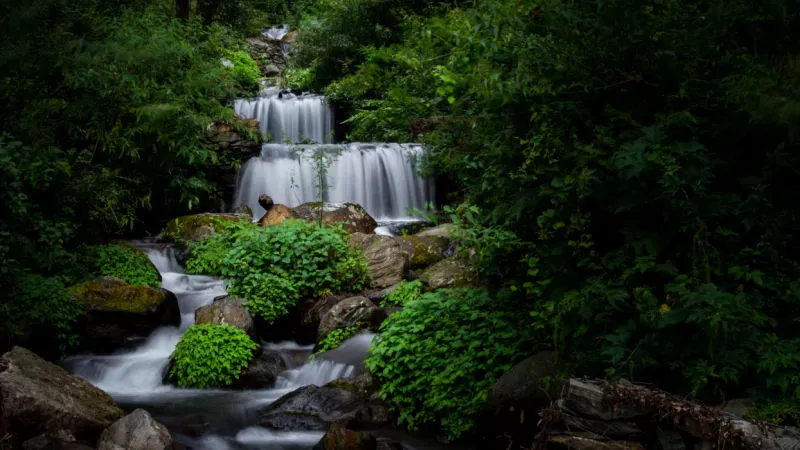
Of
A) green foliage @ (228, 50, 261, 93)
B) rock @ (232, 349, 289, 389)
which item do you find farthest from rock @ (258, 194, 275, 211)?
green foliage @ (228, 50, 261, 93)

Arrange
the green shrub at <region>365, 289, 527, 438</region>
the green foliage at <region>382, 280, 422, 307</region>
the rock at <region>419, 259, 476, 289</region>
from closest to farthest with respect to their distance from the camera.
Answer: the green shrub at <region>365, 289, 527, 438</region> → the rock at <region>419, 259, 476, 289</region> → the green foliage at <region>382, 280, 422, 307</region>

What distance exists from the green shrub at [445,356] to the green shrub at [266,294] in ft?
8.19

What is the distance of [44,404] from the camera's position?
550cm

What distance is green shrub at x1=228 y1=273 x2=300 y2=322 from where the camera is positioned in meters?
9.12

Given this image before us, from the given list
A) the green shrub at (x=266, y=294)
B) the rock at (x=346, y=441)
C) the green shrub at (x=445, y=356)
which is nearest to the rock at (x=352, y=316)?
the green shrub at (x=266, y=294)

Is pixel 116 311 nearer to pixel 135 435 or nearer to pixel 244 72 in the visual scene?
pixel 135 435

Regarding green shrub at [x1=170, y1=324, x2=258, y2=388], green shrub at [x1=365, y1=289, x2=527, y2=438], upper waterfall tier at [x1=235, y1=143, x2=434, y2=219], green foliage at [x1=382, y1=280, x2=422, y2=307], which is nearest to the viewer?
green shrub at [x1=365, y1=289, x2=527, y2=438]

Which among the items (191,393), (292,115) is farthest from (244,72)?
(191,393)

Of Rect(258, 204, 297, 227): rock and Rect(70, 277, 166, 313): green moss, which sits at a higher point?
Rect(258, 204, 297, 227): rock

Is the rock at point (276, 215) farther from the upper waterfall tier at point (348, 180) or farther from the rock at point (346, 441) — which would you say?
the rock at point (346, 441)

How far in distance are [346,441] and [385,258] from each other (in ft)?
15.1

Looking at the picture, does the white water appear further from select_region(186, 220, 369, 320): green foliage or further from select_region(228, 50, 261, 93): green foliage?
select_region(228, 50, 261, 93): green foliage

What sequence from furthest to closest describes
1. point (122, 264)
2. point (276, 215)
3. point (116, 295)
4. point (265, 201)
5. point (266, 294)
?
point (265, 201), point (276, 215), point (122, 264), point (266, 294), point (116, 295)

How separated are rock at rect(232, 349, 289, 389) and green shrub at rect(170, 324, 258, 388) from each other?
0.08 metres
